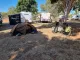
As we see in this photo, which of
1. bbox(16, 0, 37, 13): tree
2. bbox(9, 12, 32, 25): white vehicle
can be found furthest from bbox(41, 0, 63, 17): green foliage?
bbox(9, 12, 32, 25): white vehicle

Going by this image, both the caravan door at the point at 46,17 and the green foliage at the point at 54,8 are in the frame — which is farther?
the green foliage at the point at 54,8

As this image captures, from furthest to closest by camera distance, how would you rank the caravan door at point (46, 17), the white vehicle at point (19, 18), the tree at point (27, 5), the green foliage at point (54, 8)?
the tree at point (27, 5) < the green foliage at point (54, 8) < the caravan door at point (46, 17) < the white vehicle at point (19, 18)

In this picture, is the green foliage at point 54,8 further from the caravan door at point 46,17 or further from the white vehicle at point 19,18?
the white vehicle at point 19,18

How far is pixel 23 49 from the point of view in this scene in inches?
365

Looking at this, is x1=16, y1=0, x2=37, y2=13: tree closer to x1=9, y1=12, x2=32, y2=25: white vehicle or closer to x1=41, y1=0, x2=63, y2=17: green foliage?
x1=41, y1=0, x2=63, y2=17: green foliage

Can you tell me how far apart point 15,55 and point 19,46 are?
1.63 m

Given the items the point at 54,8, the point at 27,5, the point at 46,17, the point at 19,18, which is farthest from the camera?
the point at 27,5

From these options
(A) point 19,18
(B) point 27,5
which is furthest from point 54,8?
(A) point 19,18

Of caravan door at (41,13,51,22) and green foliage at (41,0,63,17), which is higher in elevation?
green foliage at (41,0,63,17)

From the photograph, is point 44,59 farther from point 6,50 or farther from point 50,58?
point 6,50

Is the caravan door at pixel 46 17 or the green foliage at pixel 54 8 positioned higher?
the green foliage at pixel 54 8

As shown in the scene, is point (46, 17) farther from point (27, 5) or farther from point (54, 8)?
point (27, 5)

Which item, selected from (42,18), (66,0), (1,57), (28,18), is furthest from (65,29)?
(42,18)

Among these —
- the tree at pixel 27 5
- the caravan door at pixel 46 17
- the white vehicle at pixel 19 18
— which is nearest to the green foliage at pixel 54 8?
the caravan door at pixel 46 17
